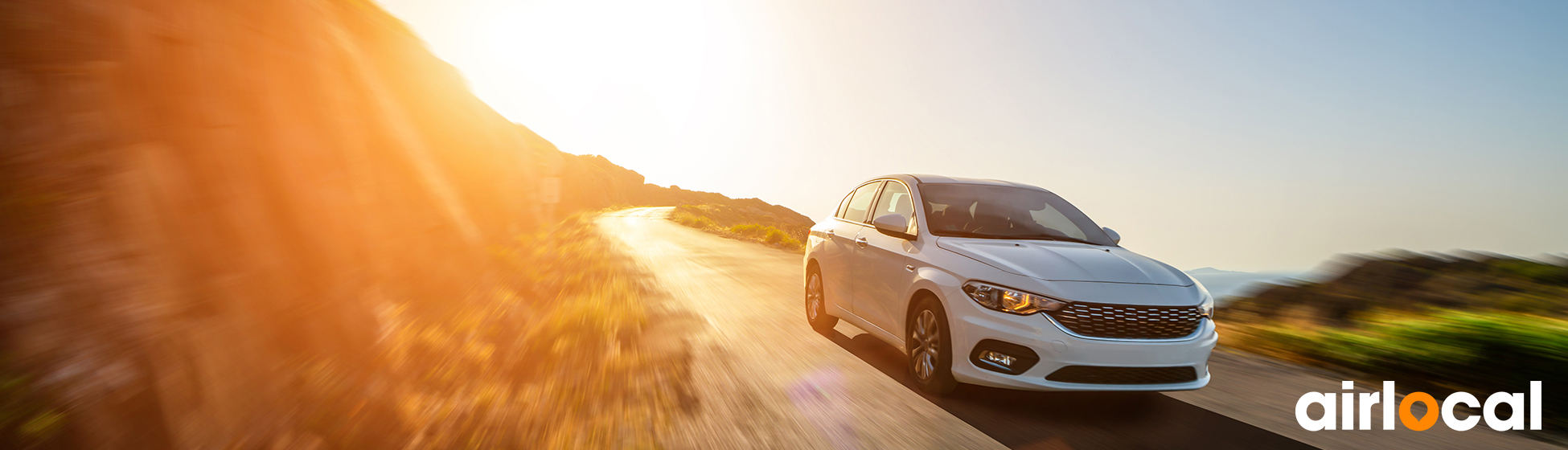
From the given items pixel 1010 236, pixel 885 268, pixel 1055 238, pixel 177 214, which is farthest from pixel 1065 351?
pixel 177 214

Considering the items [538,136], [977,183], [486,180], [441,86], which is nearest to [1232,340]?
[977,183]

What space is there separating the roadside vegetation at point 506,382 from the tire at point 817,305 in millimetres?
1740

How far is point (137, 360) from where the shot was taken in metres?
3.06

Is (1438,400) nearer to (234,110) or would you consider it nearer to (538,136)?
(234,110)

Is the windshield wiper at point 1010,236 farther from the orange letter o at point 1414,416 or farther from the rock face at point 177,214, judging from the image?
the rock face at point 177,214

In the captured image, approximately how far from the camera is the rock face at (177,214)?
287 centimetres

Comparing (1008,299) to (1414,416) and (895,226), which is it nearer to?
(895,226)

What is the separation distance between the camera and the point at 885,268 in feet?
17.7

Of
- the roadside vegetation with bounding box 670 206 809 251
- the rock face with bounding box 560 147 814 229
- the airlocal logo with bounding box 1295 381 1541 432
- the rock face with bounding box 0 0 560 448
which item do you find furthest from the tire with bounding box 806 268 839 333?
the rock face with bounding box 560 147 814 229

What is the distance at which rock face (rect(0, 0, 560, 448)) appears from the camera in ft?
9.40

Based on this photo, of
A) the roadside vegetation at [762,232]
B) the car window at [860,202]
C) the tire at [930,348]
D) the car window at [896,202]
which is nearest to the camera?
the tire at [930,348]

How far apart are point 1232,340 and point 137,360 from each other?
7956mm

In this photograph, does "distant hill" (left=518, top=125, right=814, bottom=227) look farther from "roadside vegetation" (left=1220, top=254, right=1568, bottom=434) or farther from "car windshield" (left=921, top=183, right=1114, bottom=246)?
"car windshield" (left=921, top=183, right=1114, bottom=246)

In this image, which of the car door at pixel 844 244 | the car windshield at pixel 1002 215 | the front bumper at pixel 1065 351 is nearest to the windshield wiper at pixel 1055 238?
the car windshield at pixel 1002 215
